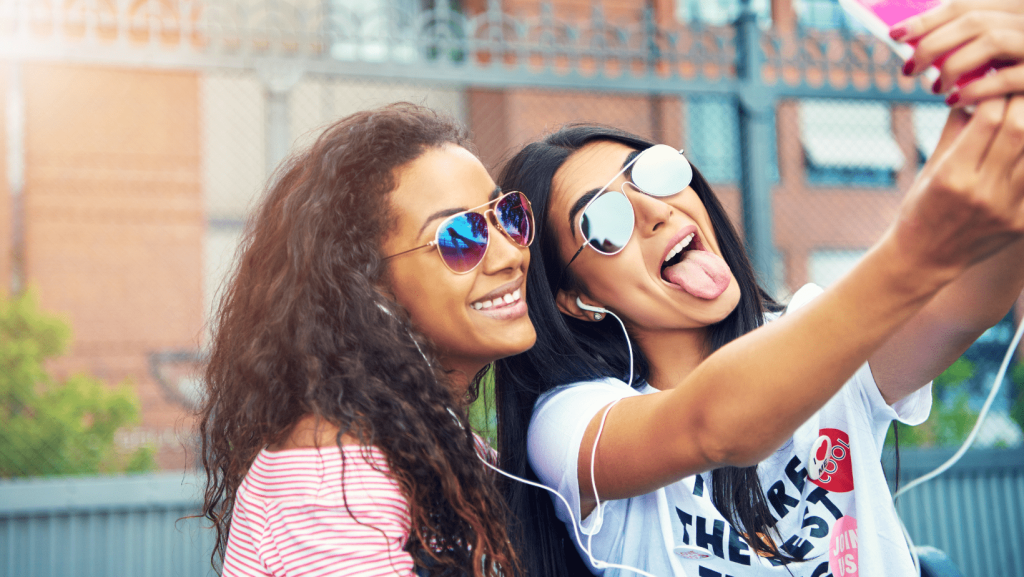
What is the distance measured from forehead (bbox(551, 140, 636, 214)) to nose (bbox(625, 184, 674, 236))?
70 millimetres

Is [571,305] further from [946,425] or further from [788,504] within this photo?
[946,425]

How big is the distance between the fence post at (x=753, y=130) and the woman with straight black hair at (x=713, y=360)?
2.39 meters

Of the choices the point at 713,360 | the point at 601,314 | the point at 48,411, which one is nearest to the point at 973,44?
the point at 713,360

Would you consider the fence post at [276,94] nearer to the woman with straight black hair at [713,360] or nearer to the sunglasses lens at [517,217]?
the woman with straight black hair at [713,360]

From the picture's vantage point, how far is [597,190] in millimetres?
1748

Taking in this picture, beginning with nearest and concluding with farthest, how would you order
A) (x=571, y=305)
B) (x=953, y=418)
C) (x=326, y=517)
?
(x=326, y=517)
(x=571, y=305)
(x=953, y=418)

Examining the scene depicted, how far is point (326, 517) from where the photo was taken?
1.20 m

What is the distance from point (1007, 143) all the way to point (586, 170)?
1.08m

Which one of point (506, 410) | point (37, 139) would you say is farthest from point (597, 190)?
point (37, 139)

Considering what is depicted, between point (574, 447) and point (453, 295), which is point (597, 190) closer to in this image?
point (453, 295)

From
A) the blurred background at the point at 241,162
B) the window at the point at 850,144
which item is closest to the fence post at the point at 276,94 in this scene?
the blurred background at the point at 241,162

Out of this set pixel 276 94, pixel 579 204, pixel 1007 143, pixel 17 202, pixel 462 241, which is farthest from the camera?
pixel 17 202

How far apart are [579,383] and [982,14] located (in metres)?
1.04

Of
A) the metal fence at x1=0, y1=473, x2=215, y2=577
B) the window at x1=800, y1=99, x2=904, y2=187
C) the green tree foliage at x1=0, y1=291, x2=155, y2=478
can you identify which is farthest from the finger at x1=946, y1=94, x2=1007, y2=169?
the window at x1=800, y1=99, x2=904, y2=187
